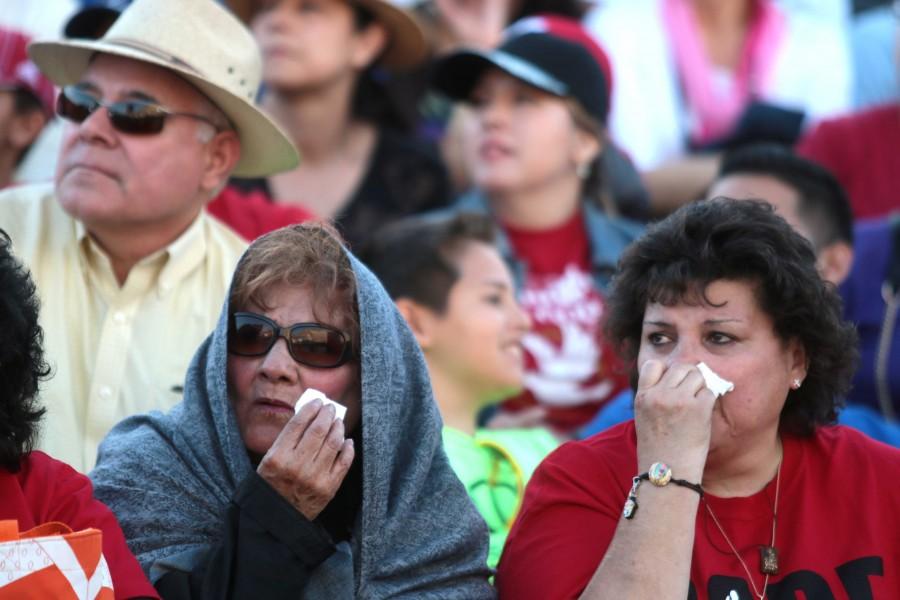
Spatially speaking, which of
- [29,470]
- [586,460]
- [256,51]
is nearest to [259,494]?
[29,470]

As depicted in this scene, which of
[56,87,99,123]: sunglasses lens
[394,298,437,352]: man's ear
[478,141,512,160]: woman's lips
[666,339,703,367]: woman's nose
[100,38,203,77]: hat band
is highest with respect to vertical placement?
[478,141,512,160]: woman's lips

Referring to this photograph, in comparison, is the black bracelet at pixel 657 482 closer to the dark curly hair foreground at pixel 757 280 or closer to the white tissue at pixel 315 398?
the dark curly hair foreground at pixel 757 280

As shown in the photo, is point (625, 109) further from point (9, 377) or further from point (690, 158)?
point (9, 377)

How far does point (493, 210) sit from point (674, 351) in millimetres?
2743

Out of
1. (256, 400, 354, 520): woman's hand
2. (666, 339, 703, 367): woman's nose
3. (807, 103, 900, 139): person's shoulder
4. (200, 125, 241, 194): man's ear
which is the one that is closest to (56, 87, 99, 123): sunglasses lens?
(200, 125, 241, 194): man's ear

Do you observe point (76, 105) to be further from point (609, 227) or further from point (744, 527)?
point (609, 227)

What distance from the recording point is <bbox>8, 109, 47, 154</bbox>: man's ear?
5.32m

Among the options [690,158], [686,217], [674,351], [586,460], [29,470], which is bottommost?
[29,470]

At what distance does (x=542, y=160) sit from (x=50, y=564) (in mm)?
3731

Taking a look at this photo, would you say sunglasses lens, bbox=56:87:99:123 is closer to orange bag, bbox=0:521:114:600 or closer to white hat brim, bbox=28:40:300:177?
white hat brim, bbox=28:40:300:177

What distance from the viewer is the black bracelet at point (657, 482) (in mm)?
3293

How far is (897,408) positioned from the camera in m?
5.35

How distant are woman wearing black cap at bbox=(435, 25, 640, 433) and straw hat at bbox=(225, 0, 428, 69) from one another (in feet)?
0.83

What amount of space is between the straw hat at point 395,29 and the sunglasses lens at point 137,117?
178 centimetres
